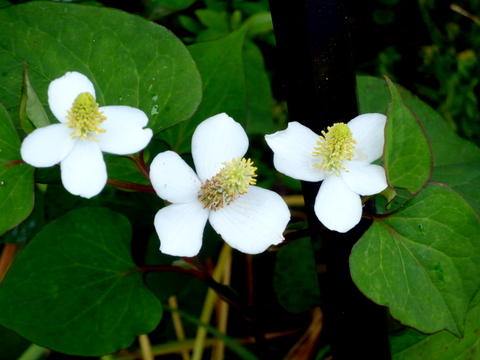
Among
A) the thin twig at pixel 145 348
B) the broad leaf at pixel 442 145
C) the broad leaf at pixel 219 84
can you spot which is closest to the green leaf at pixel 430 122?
the broad leaf at pixel 442 145

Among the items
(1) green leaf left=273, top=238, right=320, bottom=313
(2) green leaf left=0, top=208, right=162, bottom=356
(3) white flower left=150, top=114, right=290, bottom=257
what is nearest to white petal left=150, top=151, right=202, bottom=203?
(3) white flower left=150, top=114, right=290, bottom=257

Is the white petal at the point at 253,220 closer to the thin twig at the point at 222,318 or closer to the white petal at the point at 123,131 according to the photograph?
the white petal at the point at 123,131

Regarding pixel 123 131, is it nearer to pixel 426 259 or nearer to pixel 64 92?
pixel 64 92

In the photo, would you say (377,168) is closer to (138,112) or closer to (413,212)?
(413,212)

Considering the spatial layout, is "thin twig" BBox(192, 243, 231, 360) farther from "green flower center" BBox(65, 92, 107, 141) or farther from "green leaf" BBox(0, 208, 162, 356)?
"green flower center" BBox(65, 92, 107, 141)

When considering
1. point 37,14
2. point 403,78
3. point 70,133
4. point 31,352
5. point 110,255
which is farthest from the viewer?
point 403,78

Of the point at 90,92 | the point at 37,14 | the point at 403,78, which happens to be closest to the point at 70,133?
the point at 90,92
